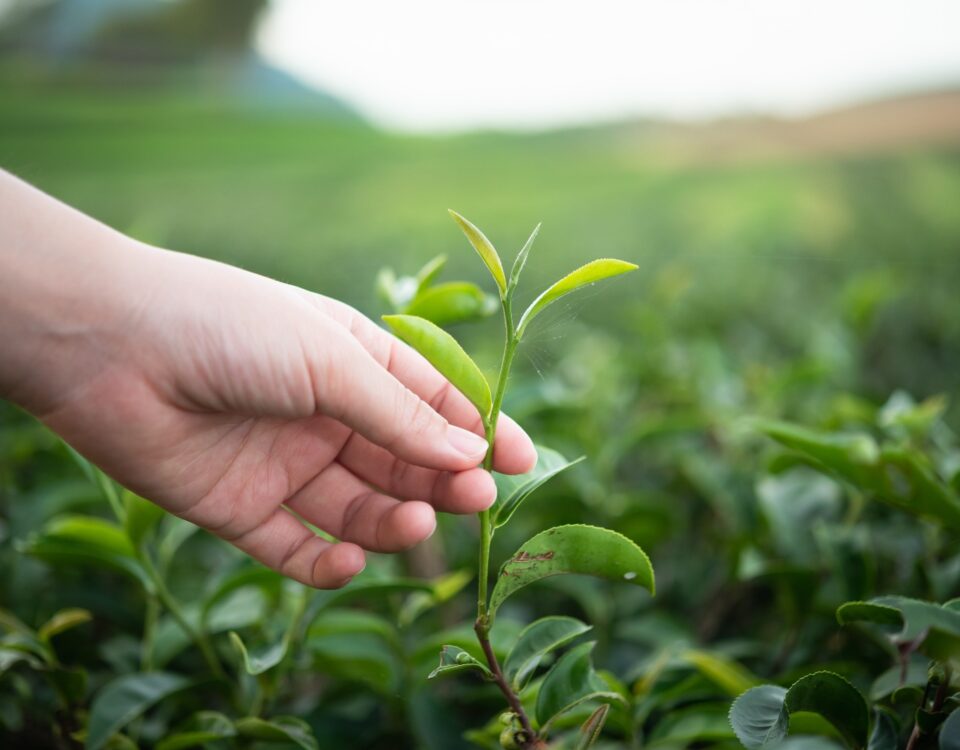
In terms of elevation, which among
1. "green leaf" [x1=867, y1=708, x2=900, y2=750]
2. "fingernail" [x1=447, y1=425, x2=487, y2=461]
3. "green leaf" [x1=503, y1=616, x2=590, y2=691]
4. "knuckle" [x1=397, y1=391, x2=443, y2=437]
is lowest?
"green leaf" [x1=867, y1=708, x2=900, y2=750]

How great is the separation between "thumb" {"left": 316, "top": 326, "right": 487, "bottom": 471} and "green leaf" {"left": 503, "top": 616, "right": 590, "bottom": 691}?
0.58ft

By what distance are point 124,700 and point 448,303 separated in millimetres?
557

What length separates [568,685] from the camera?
2.33 feet

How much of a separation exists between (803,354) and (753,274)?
651 millimetres

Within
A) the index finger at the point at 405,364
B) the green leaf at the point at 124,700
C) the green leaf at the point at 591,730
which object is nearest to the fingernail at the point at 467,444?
the index finger at the point at 405,364

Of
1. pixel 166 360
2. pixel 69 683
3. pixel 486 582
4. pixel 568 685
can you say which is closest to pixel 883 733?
pixel 568 685

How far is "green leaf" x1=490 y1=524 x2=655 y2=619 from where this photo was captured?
663mm

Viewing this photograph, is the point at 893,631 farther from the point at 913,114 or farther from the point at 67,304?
the point at 913,114

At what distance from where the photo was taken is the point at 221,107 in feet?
22.8

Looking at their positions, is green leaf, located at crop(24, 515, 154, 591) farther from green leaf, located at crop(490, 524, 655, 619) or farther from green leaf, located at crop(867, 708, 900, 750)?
green leaf, located at crop(867, 708, 900, 750)

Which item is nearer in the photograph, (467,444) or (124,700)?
(467,444)

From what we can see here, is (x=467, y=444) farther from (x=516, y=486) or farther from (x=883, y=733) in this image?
(x=883, y=733)

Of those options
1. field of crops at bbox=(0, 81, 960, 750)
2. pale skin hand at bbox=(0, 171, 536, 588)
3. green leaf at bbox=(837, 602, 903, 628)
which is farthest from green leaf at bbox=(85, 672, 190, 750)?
green leaf at bbox=(837, 602, 903, 628)

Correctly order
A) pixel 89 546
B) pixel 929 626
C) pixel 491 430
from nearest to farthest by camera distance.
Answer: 1. pixel 929 626
2. pixel 491 430
3. pixel 89 546
